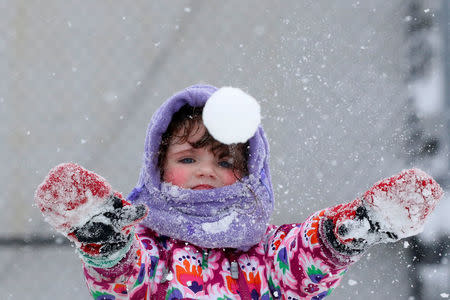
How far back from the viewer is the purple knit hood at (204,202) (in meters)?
0.67

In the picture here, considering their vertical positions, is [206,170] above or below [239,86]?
below

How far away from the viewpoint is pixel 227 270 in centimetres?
68

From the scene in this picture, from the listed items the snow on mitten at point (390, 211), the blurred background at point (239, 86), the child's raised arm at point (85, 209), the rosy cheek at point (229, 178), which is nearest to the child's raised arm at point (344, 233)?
the snow on mitten at point (390, 211)

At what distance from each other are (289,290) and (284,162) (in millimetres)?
587

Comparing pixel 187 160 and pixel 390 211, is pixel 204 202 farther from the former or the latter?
pixel 390 211

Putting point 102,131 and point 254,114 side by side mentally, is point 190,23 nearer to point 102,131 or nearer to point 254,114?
point 102,131

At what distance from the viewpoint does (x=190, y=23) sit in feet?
3.81

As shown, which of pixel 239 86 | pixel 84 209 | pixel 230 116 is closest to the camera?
pixel 84 209

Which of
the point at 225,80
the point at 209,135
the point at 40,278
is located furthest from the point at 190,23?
the point at 40,278

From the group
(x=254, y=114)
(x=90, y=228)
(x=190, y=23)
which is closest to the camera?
(x=90, y=228)

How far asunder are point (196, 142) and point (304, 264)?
8.6 inches

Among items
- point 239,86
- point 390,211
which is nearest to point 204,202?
point 390,211

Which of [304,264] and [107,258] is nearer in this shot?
[107,258]

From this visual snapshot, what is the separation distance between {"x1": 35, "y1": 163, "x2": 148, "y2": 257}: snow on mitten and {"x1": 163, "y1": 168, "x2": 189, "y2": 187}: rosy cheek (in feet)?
0.62
